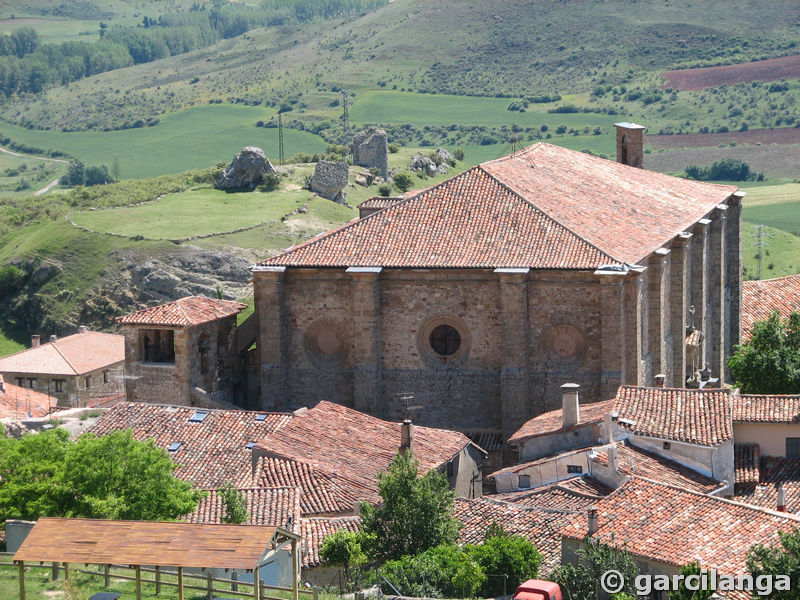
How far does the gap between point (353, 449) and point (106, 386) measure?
29031mm

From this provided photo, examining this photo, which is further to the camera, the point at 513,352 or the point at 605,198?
the point at 605,198

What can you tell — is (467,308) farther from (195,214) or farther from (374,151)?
(374,151)

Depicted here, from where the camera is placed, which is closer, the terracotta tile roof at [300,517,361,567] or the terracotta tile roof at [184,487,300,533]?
the terracotta tile roof at [300,517,361,567]

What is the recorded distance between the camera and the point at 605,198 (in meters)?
46.1

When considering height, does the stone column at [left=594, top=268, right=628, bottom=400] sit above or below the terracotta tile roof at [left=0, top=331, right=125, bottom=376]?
above

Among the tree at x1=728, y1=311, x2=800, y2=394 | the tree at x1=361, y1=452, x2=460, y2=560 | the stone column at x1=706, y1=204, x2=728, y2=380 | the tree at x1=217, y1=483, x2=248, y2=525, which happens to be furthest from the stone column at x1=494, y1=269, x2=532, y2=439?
the stone column at x1=706, y1=204, x2=728, y2=380

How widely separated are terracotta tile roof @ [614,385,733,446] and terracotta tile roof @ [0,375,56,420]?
18.8m

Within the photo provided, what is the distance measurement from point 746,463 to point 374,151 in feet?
198

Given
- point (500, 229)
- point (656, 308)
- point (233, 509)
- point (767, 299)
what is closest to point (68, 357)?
point (500, 229)

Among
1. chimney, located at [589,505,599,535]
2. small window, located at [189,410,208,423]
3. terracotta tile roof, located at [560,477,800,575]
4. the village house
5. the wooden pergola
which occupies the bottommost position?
the village house

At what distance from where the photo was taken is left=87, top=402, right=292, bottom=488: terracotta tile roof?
34.6 m

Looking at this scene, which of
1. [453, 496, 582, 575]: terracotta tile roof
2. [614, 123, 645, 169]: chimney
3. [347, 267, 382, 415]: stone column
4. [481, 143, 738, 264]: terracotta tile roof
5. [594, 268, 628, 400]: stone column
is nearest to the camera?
[453, 496, 582, 575]: terracotta tile roof

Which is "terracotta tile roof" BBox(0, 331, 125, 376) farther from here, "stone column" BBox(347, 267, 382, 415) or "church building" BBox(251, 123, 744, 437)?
"stone column" BBox(347, 267, 382, 415)

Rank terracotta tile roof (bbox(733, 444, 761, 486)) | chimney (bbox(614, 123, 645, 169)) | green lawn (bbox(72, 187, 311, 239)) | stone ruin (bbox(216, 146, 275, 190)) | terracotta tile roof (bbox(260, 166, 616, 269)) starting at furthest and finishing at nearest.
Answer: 1. stone ruin (bbox(216, 146, 275, 190))
2. green lawn (bbox(72, 187, 311, 239))
3. chimney (bbox(614, 123, 645, 169))
4. terracotta tile roof (bbox(260, 166, 616, 269))
5. terracotta tile roof (bbox(733, 444, 761, 486))
